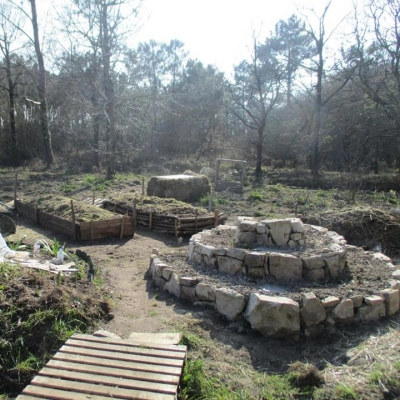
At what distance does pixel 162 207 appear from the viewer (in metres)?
10.9

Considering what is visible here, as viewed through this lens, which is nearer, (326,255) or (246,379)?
(246,379)

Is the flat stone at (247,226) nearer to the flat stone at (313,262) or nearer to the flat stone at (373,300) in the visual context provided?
the flat stone at (313,262)

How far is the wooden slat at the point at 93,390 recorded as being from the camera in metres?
3.05

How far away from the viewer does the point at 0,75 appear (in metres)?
24.9

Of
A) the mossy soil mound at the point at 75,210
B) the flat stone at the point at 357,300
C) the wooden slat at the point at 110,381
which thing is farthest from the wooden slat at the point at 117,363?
the mossy soil mound at the point at 75,210

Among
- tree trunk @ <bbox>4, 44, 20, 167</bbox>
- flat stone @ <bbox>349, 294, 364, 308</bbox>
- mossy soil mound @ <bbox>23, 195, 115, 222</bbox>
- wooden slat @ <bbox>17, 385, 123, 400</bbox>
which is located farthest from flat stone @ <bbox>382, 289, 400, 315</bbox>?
tree trunk @ <bbox>4, 44, 20, 167</bbox>

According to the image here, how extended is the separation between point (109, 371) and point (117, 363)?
0.15 m

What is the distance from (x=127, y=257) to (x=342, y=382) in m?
5.20

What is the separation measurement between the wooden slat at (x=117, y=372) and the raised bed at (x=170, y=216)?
6.34 metres

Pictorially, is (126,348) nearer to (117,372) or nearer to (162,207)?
(117,372)

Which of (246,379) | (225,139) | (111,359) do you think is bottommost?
(246,379)

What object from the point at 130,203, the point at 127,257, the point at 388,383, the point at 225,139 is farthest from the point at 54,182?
the point at 388,383

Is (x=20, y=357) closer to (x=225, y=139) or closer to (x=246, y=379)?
(x=246, y=379)

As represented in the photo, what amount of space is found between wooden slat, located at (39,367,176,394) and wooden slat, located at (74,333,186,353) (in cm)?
59
